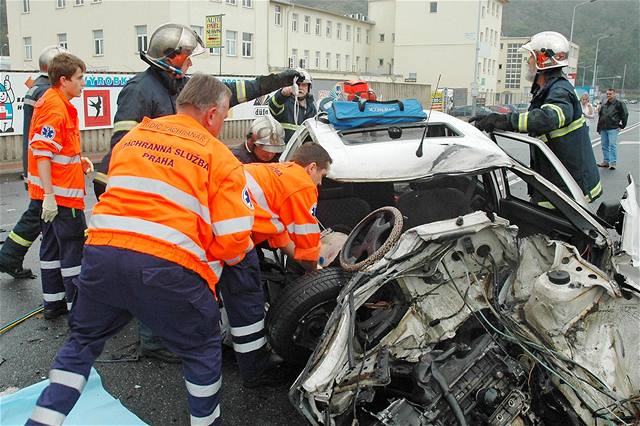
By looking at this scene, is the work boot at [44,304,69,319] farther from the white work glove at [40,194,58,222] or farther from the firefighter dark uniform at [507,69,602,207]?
the firefighter dark uniform at [507,69,602,207]

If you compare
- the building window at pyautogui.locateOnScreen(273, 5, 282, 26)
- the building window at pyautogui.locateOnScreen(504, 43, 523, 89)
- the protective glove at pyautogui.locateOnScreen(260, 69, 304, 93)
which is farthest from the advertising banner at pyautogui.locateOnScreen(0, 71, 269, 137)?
the building window at pyautogui.locateOnScreen(504, 43, 523, 89)

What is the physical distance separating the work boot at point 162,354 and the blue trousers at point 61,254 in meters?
0.81

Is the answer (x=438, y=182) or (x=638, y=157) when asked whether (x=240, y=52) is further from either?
(x=438, y=182)

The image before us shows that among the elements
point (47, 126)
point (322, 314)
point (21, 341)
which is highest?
point (47, 126)

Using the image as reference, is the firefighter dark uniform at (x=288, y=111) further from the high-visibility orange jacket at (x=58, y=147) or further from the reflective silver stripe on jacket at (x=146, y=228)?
the reflective silver stripe on jacket at (x=146, y=228)

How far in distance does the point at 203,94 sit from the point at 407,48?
59450 mm

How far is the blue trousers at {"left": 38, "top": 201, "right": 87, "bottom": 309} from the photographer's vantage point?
3908mm

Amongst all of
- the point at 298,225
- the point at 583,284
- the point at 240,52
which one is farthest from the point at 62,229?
the point at 240,52

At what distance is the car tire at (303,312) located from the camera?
9.62 ft

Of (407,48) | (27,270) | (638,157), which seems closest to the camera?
(27,270)

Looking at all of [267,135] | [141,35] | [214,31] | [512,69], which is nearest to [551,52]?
[267,135]

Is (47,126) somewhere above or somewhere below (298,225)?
above

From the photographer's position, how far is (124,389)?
10.6 ft

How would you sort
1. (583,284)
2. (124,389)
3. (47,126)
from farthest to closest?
(47,126) < (124,389) < (583,284)
